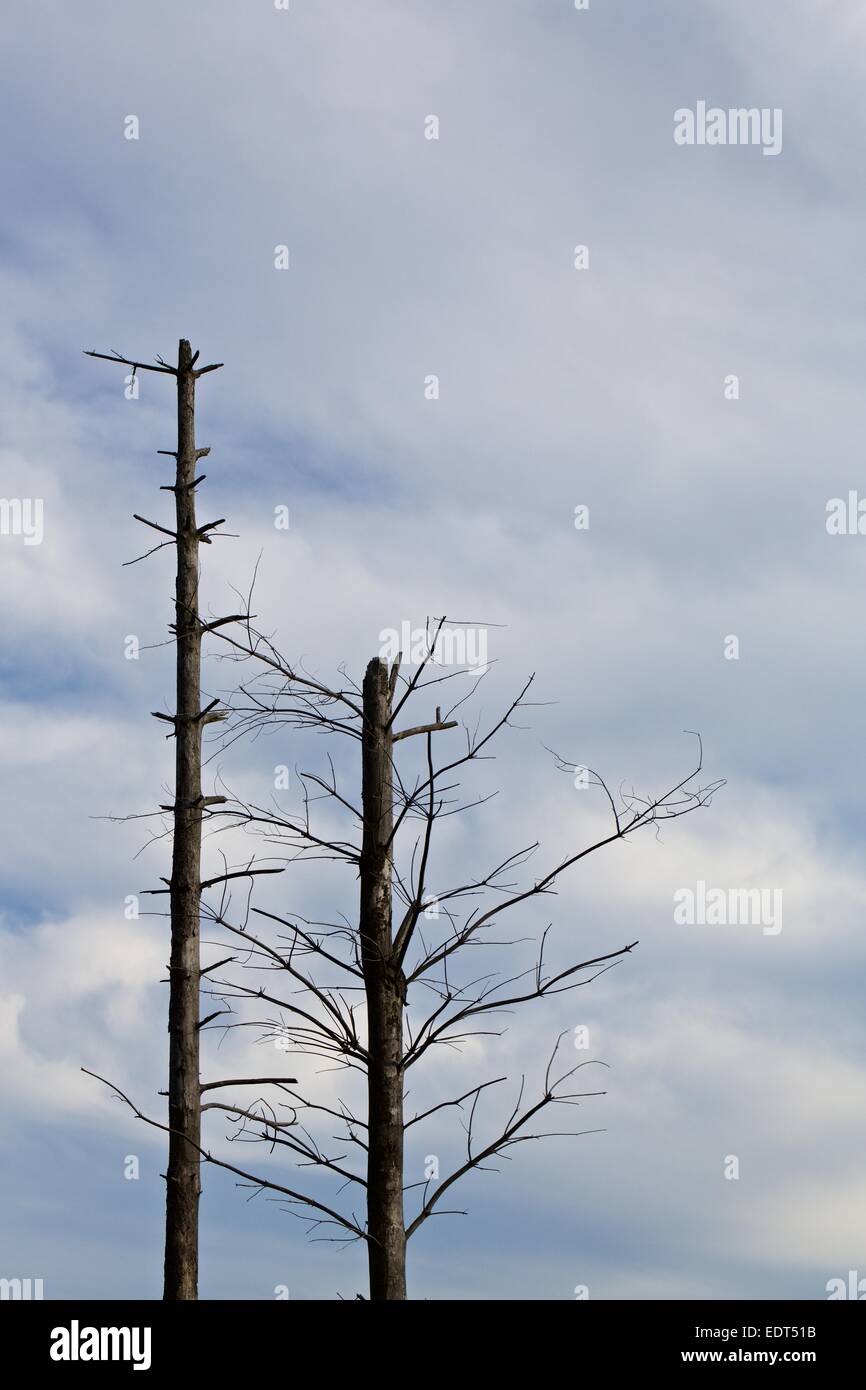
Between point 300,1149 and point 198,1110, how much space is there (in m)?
4.40

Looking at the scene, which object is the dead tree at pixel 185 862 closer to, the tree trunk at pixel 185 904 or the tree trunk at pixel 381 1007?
the tree trunk at pixel 185 904

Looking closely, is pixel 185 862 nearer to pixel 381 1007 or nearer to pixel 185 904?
pixel 185 904

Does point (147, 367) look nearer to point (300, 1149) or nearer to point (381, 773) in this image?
point (381, 773)

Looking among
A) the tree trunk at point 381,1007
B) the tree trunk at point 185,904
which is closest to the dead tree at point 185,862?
the tree trunk at point 185,904

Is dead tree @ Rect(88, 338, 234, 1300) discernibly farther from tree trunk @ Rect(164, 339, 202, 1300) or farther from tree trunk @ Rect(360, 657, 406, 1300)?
tree trunk @ Rect(360, 657, 406, 1300)

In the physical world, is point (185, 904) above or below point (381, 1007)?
above

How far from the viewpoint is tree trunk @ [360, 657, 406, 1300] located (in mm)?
6230

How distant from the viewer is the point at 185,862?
11.1m

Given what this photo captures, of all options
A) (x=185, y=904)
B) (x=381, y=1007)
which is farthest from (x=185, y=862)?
(x=381, y=1007)

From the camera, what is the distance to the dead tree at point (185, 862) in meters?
10.3

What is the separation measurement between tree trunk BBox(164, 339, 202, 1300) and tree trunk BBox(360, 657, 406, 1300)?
3.20 meters

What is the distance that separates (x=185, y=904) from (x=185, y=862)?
376 millimetres

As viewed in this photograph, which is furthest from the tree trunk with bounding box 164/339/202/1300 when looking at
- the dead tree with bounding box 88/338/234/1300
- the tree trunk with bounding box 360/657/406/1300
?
the tree trunk with bounding box 360/657/406/1300

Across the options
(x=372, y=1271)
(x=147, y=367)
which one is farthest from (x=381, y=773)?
(x=147, y=367)
